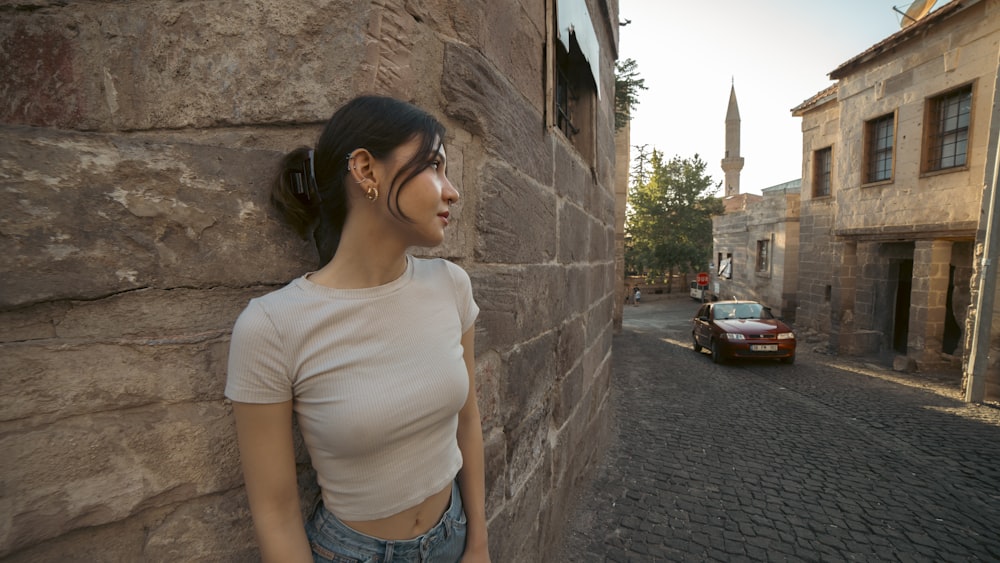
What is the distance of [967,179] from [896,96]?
9.15 feet

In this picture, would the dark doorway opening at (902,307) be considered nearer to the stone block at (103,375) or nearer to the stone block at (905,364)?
the stone block at (905,364)

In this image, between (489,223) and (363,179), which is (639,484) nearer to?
(489,223)

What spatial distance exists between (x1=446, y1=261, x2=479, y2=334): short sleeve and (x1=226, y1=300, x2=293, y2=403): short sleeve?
48 cm

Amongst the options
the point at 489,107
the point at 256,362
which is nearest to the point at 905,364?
the point at 489,107

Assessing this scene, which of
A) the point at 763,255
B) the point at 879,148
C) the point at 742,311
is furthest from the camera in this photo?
the point at 763,255

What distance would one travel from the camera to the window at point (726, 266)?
2205cm

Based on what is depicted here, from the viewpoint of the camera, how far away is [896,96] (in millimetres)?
10125

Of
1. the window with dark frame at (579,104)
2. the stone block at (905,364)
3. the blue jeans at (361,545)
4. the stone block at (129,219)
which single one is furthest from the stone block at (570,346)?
the stone block at (905,364)

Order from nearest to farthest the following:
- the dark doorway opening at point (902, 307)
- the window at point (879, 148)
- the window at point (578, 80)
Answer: the window at point (578, 80) < the window at point (879, 148) < the dark doorway opening at point (902, 307)

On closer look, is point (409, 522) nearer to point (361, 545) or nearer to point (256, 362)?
point (361, 545)

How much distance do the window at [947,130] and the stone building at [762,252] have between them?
7.67 metres

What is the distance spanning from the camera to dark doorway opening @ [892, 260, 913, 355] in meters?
11.3

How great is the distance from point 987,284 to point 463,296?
9874 mm

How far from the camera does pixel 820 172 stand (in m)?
14.2
